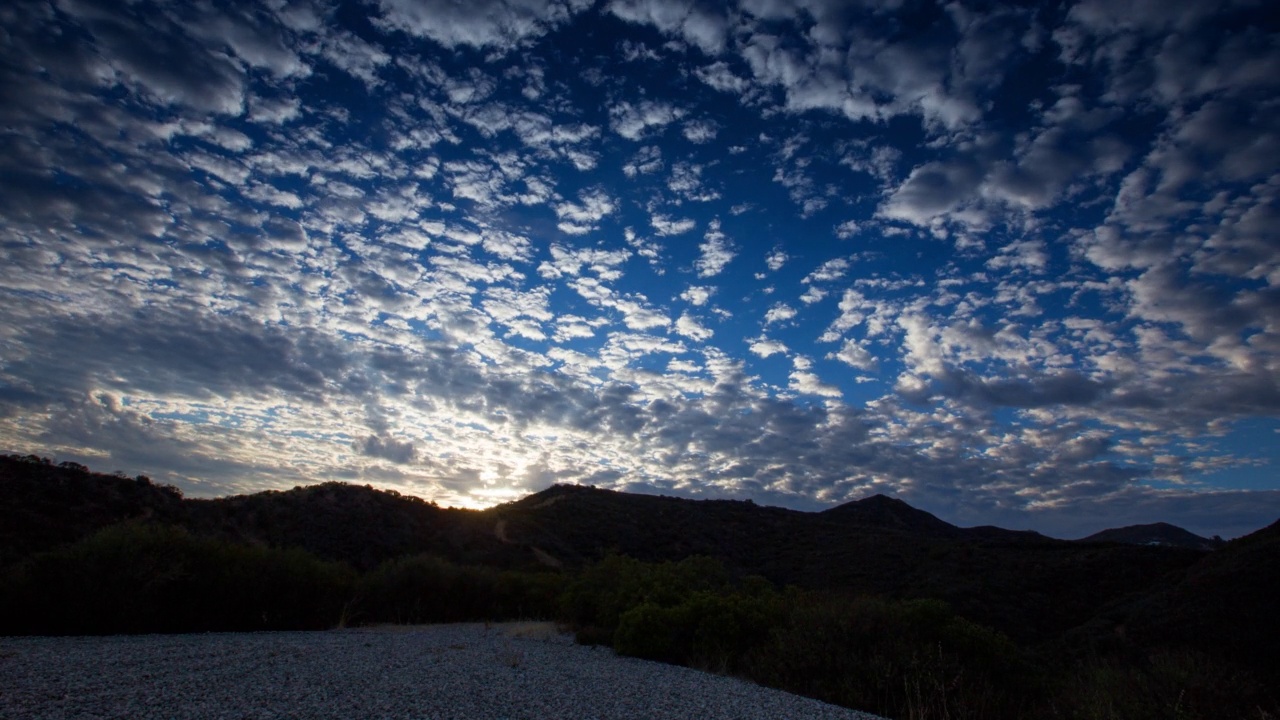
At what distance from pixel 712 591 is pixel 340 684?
856cm

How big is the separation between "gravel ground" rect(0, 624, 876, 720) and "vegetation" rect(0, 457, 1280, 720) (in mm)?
1162

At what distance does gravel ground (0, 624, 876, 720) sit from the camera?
240 inches

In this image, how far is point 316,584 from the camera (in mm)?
15695

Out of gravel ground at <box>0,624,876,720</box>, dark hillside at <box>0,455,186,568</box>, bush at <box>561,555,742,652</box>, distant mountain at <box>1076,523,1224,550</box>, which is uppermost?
distant mountain at <box>1076,523,1224,550</box>

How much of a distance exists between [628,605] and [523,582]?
26.7ft

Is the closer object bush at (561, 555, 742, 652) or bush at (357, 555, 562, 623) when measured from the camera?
bush at (561, 555, 742, 652)

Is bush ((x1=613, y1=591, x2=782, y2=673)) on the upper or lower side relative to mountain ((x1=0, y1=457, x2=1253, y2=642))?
lower

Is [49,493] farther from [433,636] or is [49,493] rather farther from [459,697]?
[459,697]

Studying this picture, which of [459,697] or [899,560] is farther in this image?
[899,560]

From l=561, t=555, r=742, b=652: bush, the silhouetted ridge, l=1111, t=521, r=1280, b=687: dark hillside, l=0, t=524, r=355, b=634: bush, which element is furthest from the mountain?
the silhouetted ridge

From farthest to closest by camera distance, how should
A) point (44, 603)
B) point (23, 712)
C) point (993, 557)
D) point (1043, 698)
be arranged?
point (993, 557) → point (44, 603) → point (1043, 698) → point (23, 712)

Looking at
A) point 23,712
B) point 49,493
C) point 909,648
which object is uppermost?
point 49,493

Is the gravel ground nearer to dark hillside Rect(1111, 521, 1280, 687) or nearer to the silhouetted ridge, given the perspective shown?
dark hillside Rect(1111, 521, 1280, 687)

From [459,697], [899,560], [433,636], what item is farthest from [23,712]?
[899,560]
